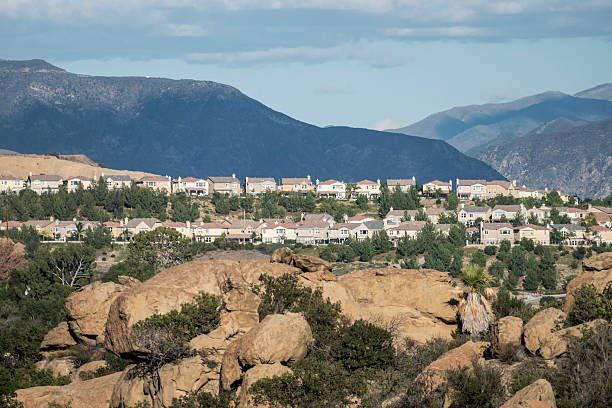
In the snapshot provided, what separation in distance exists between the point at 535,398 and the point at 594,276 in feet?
60.4

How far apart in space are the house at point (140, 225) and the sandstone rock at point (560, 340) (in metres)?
153

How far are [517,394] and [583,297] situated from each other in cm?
1342

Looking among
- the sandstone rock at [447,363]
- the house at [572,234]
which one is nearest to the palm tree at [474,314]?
the sandstone rock at [447,363]

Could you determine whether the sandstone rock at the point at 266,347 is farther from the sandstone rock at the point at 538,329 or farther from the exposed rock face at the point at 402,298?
the sandstone rock at the point at 538,329

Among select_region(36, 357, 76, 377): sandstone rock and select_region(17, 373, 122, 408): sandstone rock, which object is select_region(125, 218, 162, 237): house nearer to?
select_region(36, 357, 76, 377): sandstone rock

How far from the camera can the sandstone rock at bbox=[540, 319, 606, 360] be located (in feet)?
134

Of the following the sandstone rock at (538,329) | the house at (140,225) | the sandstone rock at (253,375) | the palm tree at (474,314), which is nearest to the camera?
the sandstone rock at (253,375)

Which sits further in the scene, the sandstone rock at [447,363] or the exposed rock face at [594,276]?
the exposed rock face at [594,276]

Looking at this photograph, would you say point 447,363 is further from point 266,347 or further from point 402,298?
point 402,298

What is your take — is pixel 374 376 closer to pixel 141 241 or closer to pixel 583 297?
pixel 583 297

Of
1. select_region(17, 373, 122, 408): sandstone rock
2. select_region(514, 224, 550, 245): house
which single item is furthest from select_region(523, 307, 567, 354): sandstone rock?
select_region(514, 224, 550, 245): house

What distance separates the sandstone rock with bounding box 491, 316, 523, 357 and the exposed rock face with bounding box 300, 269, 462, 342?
20.7 ft

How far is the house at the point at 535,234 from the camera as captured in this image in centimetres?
19112

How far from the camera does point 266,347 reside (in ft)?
130
